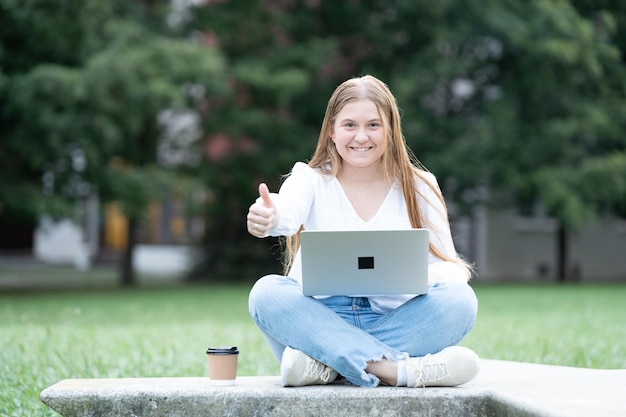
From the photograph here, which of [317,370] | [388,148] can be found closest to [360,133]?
[388,148]

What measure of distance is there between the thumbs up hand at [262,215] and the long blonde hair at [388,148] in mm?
493

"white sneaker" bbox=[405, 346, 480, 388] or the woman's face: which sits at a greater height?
the woman's face

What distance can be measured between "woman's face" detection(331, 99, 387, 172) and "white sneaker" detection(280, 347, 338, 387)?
2.94 ft

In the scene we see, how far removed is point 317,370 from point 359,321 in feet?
1.04

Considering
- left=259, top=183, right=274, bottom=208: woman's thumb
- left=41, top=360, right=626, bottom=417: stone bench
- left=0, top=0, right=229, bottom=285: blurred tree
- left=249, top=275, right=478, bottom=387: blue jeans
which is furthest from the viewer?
left=0, top=0, right=229, bottom=285: blurred tree

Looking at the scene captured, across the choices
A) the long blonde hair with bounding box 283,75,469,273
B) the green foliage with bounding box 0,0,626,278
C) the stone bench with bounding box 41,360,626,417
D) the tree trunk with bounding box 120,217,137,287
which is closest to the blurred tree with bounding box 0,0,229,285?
the green foliage with bounding box 0,0,626,278

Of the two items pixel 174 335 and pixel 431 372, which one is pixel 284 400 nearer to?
pixel 431 372

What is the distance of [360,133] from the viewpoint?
4277 mm

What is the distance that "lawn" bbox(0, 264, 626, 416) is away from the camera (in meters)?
6.37

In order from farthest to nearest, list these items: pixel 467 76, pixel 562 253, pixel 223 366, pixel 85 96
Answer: pixel 562 253 → pixel 467 76 → pixel 85 96 → pixel 223 366

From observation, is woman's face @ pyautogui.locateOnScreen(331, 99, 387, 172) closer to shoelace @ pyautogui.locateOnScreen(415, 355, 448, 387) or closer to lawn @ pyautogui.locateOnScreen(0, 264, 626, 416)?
shoelace @ pyautogui.locateOnScreen(415, 355, 448, 387)

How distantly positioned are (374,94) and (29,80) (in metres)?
11.9

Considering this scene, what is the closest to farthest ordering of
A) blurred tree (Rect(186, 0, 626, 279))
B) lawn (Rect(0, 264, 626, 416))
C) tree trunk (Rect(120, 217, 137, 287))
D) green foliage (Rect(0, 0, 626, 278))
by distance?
lawn (Rect(0, 264, 626, 416)) < green foliage (Rect(0, 0, 626, 278)) < blurred tree (Rect(186, 0, 626, 279)) < tree trunk (Rect(120, 217, 137, 287))

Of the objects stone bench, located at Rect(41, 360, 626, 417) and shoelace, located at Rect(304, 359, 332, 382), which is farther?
shoelace, located at Rect(304, 359, 332, 382)
